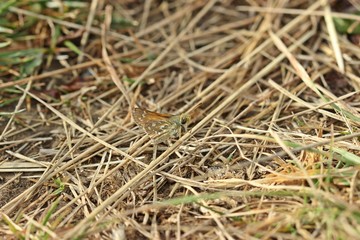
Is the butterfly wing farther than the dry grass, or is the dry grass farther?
the butterfly wing

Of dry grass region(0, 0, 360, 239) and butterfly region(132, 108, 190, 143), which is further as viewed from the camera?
butterfly region(132, 108, 190, 143)

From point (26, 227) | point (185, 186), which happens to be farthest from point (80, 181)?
point (185, 186)

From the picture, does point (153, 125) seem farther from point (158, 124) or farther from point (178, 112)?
point (178, 112)

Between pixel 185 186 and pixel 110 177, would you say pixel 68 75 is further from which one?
pixel 185 186

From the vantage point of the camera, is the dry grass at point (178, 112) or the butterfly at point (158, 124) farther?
the butterfly at point (158, 124)

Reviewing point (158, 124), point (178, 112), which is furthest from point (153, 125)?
point (178, 112)
